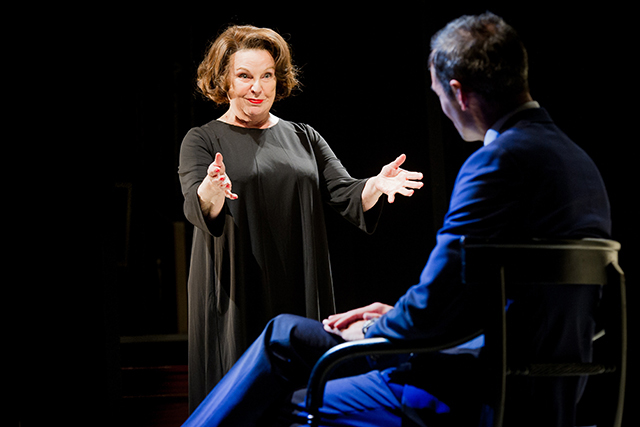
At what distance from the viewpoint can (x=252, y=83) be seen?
89.3 inches

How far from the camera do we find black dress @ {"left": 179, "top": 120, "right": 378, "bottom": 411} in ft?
7.14

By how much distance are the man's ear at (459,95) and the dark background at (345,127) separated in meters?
1.29

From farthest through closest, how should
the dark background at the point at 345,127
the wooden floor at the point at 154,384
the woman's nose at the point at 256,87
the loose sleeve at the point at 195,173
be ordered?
1. the wooden floor at the point at 154,384
2. the woman's nose at the point at 256,87
3. the loose sleeve at the point at 195,173
4. the dark background at the point at 345,127

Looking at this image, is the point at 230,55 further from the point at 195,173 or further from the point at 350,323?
the point at 350,323

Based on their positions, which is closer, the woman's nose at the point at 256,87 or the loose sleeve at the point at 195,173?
the loose sleeve at the point at 195,173

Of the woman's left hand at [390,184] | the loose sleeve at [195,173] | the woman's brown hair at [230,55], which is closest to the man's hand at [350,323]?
the woman's left hand at [390,184]

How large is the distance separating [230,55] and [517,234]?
155 centimetres

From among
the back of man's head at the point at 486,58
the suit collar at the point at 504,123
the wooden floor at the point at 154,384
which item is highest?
the back of man's head at the point at 486,58

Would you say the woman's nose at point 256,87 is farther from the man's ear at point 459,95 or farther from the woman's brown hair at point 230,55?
the man's ear at point 459,95

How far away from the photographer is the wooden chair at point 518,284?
1.02 metres

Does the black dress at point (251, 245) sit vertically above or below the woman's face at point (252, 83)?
below

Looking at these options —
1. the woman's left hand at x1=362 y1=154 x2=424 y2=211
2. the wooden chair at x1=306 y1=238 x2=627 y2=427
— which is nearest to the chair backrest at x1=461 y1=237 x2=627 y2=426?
the wooden chair at x1=306 y1=238 x2=627 y2=427

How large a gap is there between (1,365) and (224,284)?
30.4 inches

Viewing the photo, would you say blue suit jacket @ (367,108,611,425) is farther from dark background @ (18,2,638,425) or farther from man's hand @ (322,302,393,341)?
dark background @ (18,2,638,425)
